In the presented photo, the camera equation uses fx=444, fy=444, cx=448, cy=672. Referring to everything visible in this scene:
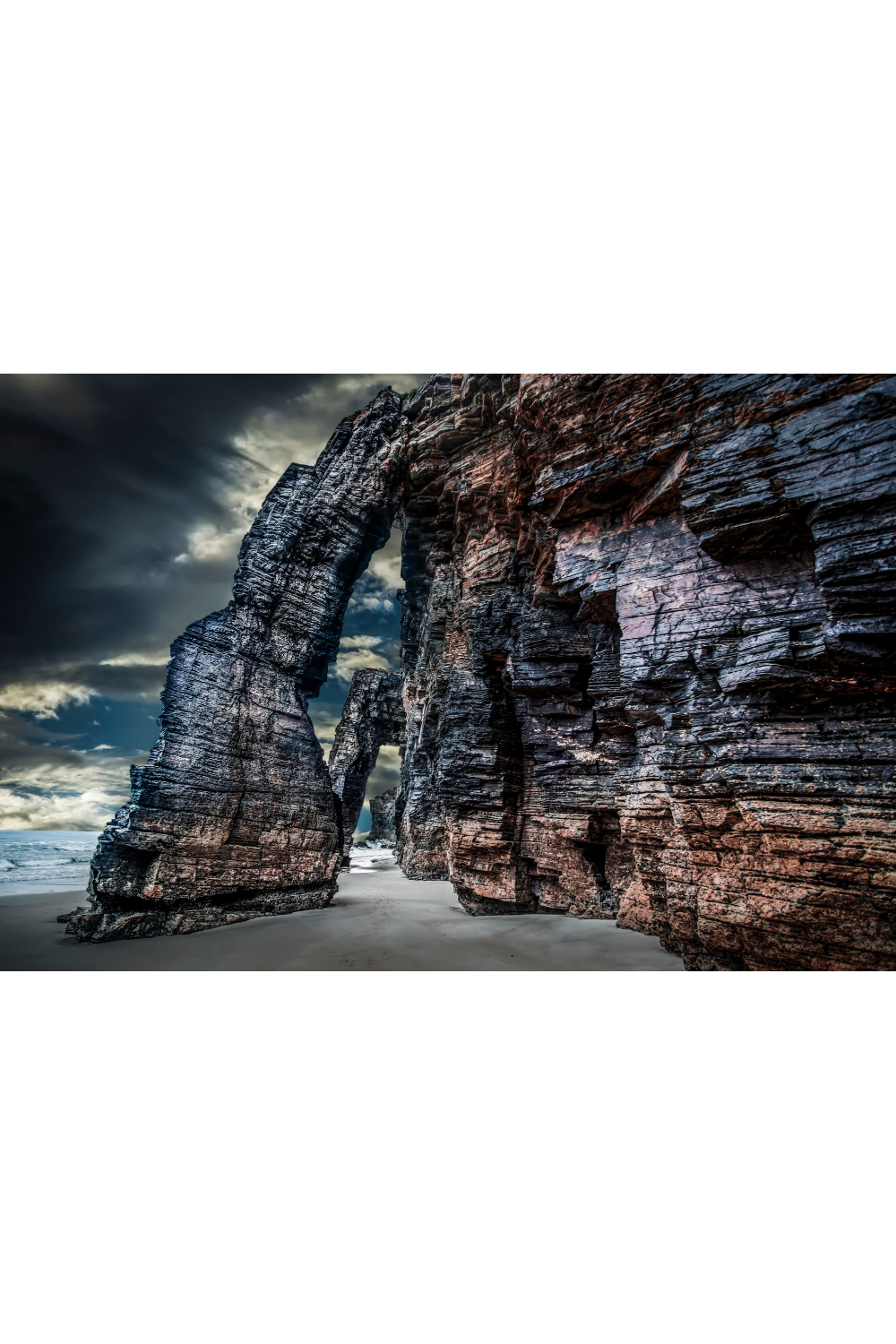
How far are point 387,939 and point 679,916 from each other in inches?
161

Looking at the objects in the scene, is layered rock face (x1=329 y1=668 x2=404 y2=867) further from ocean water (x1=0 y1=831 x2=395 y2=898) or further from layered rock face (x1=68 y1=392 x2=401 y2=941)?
layered rock face (x1=68 y1=392 x2=401 y2=941)

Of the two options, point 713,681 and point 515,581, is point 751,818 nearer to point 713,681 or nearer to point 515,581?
point 713,681

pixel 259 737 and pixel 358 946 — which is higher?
pixel 259 737

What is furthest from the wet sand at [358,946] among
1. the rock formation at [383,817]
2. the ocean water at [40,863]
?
the rock formation at [383,817]

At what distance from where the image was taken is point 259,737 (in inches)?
378

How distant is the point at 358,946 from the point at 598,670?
216 inches

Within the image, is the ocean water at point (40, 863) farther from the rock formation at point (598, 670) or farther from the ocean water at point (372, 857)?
the ocean water at point (372, 857)

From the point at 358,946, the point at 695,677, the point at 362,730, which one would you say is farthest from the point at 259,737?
the point at 362,730

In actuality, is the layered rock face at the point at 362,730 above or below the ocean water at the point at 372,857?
above

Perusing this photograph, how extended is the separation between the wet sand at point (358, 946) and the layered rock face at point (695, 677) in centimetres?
73

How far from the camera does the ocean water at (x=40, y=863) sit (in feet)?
45.2

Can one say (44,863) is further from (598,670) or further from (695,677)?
(695,677)

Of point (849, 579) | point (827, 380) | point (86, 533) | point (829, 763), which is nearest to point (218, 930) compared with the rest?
point (86, 533)

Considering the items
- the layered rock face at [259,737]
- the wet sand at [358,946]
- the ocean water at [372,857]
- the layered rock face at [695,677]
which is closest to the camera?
the layered rock face at [695,677]
